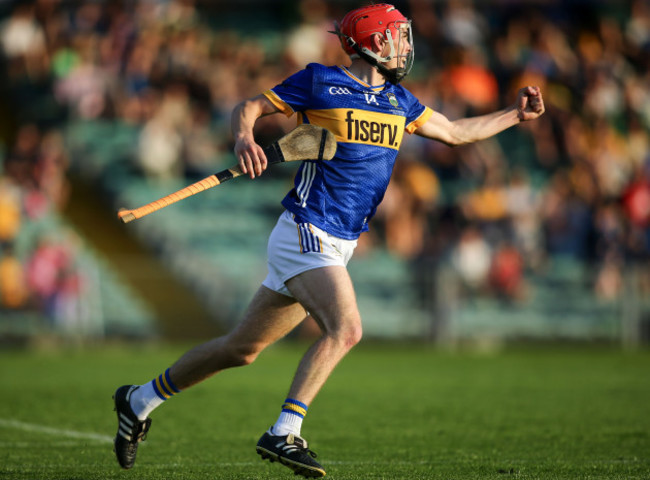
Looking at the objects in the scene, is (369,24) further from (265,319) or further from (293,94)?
(265,319)

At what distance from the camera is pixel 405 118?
6195 mm

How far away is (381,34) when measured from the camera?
610 cm

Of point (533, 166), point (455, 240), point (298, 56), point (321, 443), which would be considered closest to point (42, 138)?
point (298, 56)

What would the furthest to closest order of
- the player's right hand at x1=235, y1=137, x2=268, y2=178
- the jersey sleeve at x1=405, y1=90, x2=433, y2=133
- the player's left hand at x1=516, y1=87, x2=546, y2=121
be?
the player's left hand at x1=516, y1=87, x2=546, y2=121 → the jersey sleeve at x1=405, y1=90, x2=433, y2=133 → the player's right hand at x1=235, y1=137, x2=268, y2=178

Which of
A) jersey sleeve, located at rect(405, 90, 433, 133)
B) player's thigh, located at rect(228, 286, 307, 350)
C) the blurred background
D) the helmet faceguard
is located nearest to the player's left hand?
jersey sleeve, located at rect(405, 90, 433, 133)

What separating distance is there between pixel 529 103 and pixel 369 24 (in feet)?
3.98

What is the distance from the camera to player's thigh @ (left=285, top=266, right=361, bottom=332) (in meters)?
5.66

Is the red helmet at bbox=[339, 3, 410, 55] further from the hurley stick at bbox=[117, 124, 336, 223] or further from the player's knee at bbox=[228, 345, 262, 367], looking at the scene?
the player's knee at bbox=[228, 345, 262, 367]

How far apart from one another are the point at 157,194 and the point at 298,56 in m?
4.22

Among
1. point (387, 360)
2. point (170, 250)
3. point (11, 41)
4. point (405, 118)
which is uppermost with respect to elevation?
point (11, 41)

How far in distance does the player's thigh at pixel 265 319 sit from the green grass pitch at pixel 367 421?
74 cm

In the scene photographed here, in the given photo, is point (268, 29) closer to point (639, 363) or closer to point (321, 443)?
point (639, 363)

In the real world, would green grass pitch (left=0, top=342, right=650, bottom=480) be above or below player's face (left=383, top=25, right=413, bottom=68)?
below

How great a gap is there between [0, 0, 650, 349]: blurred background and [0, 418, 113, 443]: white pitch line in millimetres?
8244
